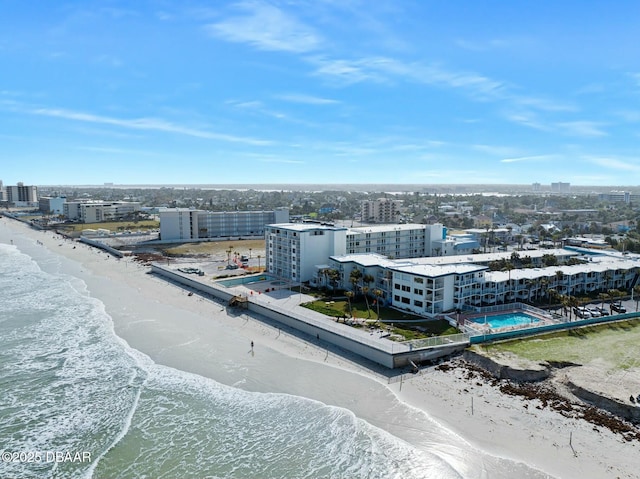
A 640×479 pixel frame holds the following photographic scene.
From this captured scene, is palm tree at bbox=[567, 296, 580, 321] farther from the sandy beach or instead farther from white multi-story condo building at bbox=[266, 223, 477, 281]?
white multi-story condo building at bbox=[266, 223, 477, 281]

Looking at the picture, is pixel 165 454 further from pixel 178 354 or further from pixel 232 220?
pixel 232 220

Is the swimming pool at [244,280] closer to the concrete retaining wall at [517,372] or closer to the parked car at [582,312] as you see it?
the concrete retaining wall at [517,372]

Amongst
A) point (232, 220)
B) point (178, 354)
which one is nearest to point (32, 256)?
point (232, 220)

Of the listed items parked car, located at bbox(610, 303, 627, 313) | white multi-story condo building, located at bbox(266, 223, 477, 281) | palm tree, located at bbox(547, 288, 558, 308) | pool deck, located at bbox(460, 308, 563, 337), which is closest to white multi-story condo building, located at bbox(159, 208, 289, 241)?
white multi-story condo building, located at bbox(266, 223, 477, 281)

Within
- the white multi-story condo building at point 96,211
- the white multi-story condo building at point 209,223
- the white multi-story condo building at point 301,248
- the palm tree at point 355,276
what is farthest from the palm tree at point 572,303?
the white multi-story condo building at point 96,211

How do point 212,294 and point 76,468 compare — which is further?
point 212,294

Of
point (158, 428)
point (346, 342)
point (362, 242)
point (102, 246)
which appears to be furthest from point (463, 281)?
point (102, 246)

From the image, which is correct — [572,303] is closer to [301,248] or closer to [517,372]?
[517,372]
